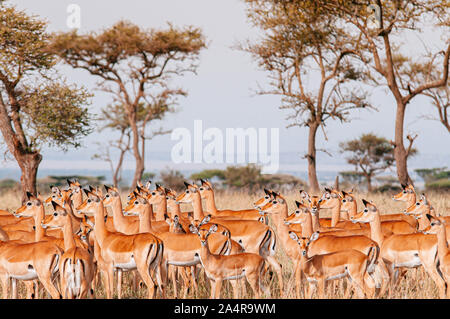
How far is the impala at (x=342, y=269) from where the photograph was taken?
703 cm

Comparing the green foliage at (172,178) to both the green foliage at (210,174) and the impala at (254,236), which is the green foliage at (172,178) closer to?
the green foliage at (210,174)

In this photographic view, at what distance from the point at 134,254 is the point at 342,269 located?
2248 mm

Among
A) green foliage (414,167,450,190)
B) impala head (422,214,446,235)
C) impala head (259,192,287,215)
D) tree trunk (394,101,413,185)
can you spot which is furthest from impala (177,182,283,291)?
green foliage (414,167,450,190)

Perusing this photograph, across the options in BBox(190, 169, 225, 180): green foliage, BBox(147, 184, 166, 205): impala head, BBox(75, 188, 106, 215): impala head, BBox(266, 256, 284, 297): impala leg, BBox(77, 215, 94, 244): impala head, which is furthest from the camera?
BBox(190, 169, 225, 180): green foliage

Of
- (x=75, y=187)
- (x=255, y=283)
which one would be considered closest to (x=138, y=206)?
(x=255, y=283)

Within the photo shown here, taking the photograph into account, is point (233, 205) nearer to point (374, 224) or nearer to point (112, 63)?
point (374, 224)

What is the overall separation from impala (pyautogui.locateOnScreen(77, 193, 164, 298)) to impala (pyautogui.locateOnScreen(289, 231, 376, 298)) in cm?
161

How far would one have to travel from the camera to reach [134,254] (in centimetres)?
730

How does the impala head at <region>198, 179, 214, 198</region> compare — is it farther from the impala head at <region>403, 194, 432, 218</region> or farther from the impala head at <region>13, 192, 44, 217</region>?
the impala head at <region>403, 194, 432, 218</region>

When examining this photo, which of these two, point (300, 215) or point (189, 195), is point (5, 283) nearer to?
point (300, 215)

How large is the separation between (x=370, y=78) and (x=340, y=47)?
8.42 feet

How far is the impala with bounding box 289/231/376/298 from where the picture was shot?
7.03 m
